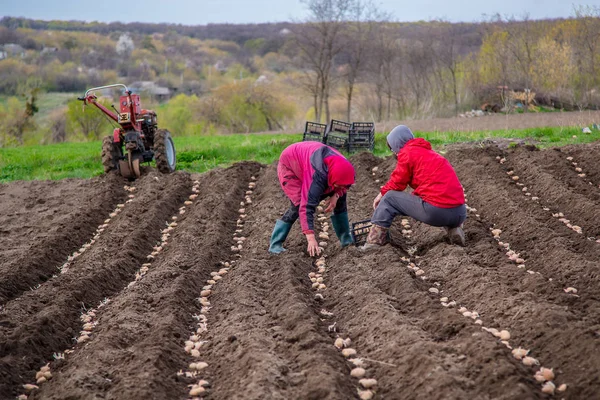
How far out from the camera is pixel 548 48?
2428 centimetres

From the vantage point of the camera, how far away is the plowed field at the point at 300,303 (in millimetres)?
4516

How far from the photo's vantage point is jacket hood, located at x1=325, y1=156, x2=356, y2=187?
6918 millimetres

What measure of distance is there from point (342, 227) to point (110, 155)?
6.20 meters

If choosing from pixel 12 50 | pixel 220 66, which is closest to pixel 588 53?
pixel 220 66

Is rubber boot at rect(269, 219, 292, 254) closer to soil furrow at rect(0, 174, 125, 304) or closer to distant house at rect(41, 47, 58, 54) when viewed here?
soil furrow at rect(0, 174, 125, 304)

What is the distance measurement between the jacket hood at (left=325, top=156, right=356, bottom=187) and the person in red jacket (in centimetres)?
60

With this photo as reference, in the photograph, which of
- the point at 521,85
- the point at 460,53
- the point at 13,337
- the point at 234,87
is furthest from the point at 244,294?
the point at 234,87

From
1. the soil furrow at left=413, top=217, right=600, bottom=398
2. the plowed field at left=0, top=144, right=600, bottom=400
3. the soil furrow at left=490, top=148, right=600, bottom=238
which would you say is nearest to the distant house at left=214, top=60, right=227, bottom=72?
the soil furrow at left=490, top=148, right=600, bottom=238

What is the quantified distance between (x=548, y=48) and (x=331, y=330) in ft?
70.4

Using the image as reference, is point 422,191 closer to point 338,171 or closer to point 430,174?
point 430,174

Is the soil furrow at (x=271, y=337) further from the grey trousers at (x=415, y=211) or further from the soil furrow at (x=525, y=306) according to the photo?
the soil furrow at (x=525, y=306)

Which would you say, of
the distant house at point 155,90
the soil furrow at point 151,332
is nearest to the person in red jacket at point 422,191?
the soil furrow at point 151,332

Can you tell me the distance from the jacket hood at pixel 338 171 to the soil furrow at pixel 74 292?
8.14ft

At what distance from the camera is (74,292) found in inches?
263
